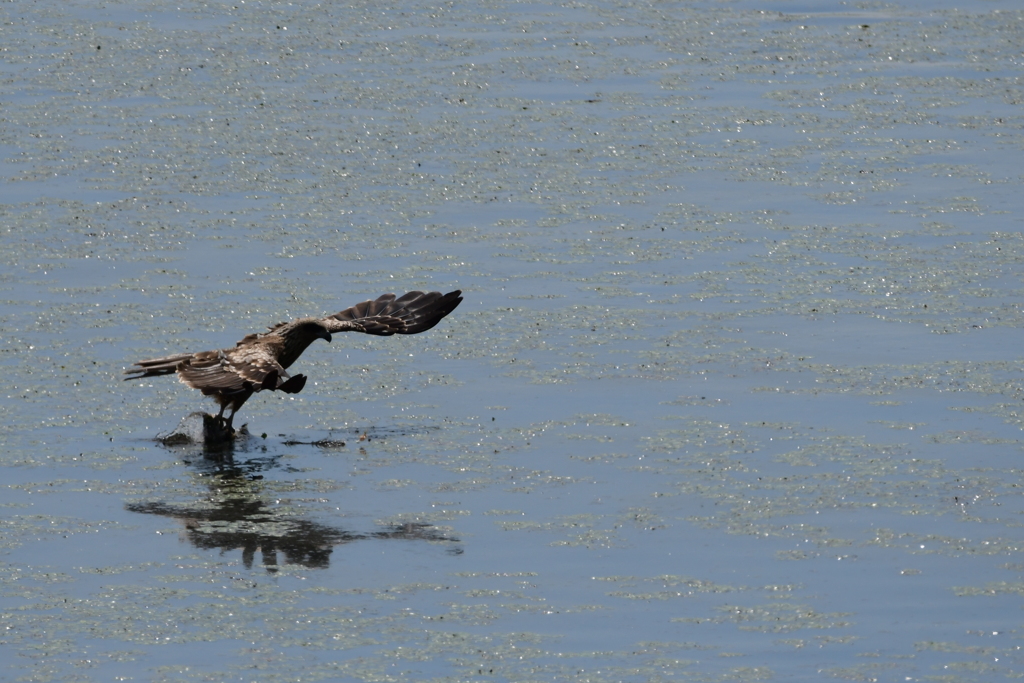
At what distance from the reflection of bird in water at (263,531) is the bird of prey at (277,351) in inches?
22.8

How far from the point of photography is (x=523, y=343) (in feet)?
31.6

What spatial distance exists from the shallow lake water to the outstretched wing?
240 mm

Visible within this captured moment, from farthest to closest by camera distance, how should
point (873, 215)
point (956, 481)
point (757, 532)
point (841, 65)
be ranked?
point (841, 65), point (873, 215), point (956, 481), point (757, 532)

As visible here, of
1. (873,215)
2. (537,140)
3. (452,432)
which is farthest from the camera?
(537,140)

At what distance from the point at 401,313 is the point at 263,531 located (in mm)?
2248

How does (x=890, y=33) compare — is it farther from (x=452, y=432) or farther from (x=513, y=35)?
(x=452, y=432)

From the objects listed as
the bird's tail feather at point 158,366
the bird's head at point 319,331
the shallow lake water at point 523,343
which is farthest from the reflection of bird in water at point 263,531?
the bird's head at point 319,331

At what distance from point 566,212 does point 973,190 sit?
257 centimetres

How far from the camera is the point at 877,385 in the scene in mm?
9070

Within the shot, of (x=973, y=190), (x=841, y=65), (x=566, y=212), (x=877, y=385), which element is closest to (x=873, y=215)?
(x=973, y=190)

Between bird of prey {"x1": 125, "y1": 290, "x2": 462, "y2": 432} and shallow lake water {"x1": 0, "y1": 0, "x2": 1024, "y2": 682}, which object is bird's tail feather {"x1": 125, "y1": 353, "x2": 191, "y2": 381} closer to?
bird of prey {"x1": 125, "y1": 290, "x2": 462, "y2": 432}

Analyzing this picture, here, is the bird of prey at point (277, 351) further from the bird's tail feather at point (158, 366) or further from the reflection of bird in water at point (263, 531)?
the reflection of bird in water at point (263, 531)

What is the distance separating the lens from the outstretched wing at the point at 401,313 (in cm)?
937

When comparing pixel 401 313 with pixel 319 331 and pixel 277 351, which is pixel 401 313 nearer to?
pixel 319 331
